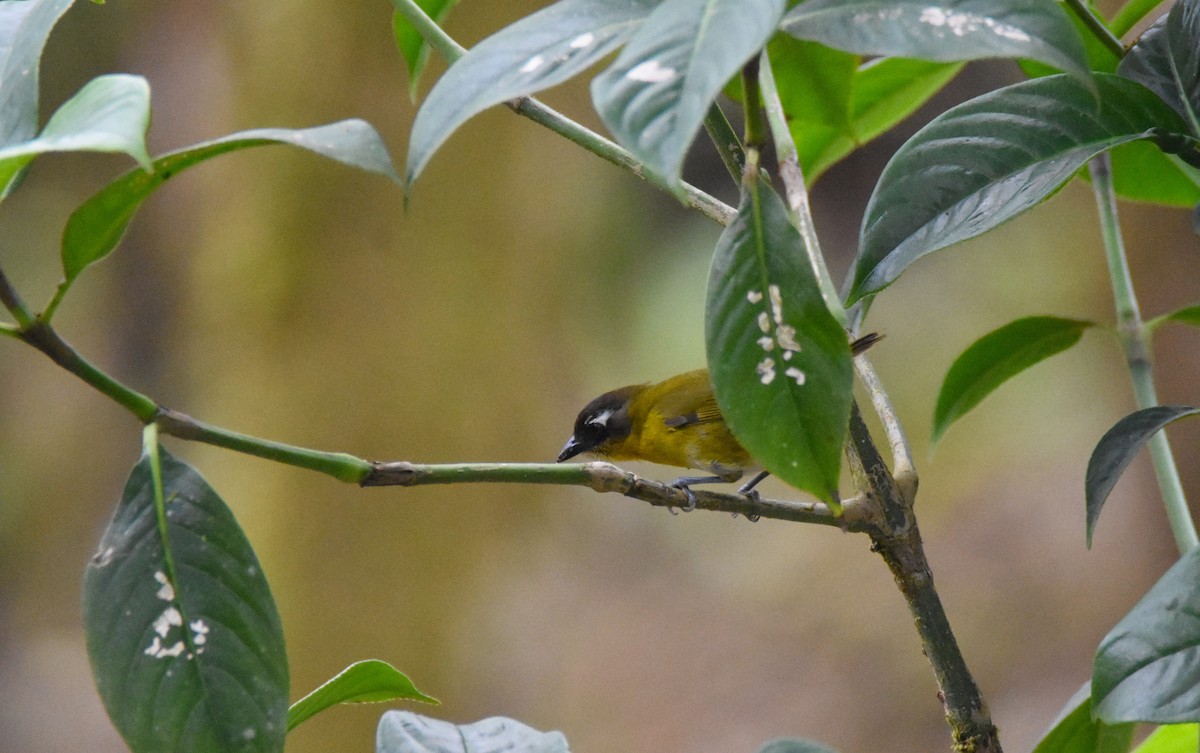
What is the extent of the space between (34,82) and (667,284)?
14.7 ft

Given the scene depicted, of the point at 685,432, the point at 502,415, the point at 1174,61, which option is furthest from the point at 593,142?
the point at 502,415

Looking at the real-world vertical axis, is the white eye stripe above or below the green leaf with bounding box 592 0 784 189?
above

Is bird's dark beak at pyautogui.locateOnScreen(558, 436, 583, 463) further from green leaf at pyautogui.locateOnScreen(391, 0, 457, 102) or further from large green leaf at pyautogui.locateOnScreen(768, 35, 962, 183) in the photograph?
green leaf at pyautogui.locateOnScreen(391, 0, 457, 102)

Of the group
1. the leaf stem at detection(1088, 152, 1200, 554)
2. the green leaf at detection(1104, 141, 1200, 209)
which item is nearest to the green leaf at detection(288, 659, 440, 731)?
the leaf stem at detection(1088, 152, 1200, 554)

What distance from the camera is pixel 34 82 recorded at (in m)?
0.68

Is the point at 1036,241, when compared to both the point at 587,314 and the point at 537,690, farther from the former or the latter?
the point at 537,690

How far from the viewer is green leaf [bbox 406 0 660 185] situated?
20.6 inches

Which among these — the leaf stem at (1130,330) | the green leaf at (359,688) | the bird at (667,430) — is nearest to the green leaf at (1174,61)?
the leaf stem at (1130,330)

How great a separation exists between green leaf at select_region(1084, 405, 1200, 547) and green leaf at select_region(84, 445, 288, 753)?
22.1 inches

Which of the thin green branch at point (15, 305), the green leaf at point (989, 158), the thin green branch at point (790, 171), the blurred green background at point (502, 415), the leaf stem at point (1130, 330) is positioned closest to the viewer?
the thin green branch at point (15, 305)

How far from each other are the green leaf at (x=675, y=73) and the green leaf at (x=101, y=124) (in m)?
0.21

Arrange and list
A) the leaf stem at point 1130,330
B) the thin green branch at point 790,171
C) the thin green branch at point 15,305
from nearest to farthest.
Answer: the thin green branch at point 15,305, the thin green branch at point 790,171, the leaf stem at point 1130,330

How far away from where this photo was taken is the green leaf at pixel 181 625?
2.01ft

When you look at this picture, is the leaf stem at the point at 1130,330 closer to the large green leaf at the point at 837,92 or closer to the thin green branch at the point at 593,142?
the large green leaf at the point at 837,92
